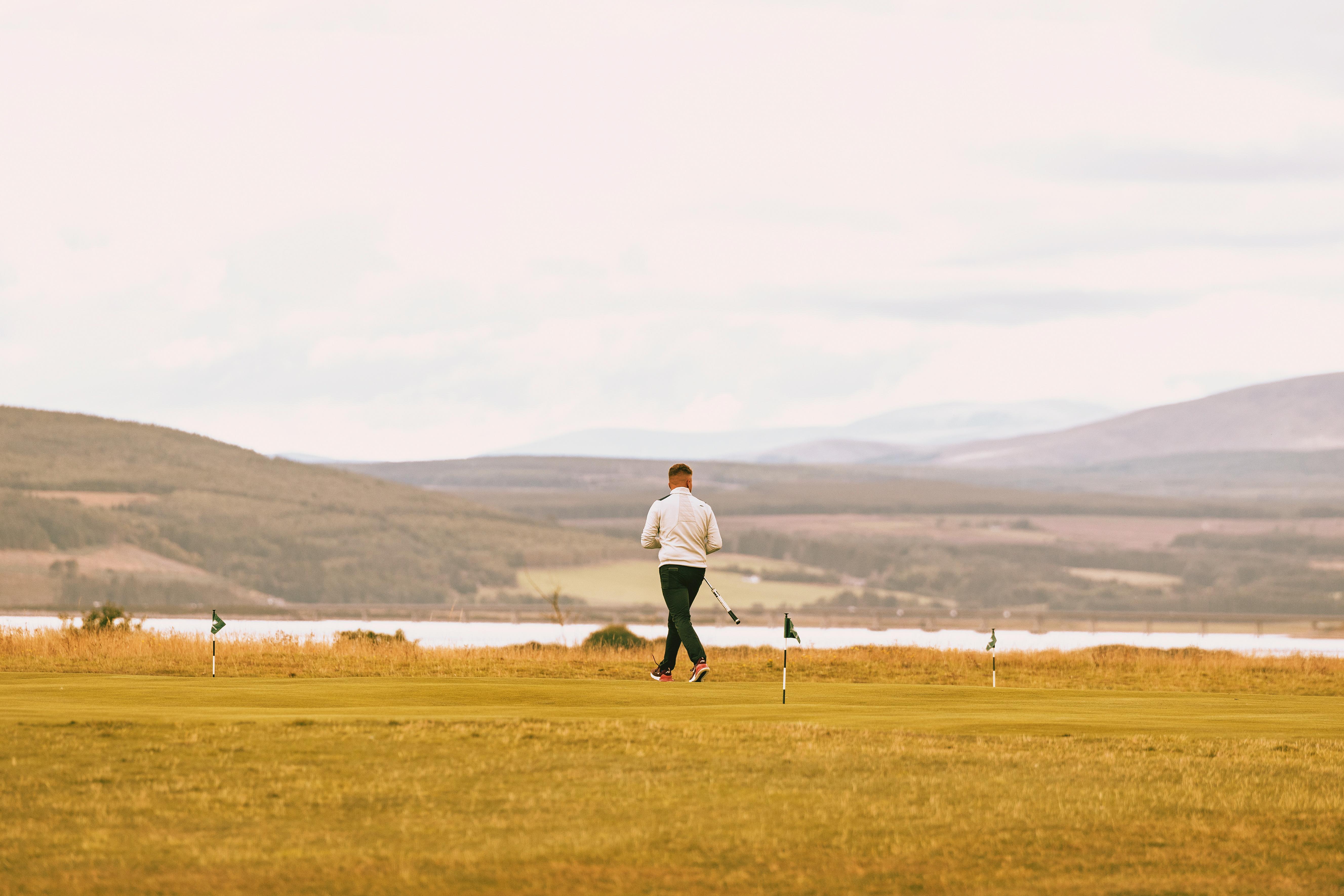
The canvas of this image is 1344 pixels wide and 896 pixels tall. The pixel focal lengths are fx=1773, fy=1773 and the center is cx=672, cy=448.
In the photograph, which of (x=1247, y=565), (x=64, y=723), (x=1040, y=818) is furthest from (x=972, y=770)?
(x=1247, y=565)

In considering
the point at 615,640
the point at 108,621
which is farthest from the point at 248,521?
the point at 108,621

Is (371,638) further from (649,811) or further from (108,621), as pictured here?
(649,811)

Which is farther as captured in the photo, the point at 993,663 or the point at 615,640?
the point at 615,640

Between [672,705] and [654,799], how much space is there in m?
5.48

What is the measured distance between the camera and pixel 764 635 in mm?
83812

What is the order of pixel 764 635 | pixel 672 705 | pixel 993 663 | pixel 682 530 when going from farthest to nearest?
pixel 764 635 → pixel 993 663 → pixel 682 530 → pixel 672 705

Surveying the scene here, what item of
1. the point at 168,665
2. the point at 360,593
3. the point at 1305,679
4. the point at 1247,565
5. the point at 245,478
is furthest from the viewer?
the point at 1247,565

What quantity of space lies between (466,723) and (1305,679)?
1941 cm

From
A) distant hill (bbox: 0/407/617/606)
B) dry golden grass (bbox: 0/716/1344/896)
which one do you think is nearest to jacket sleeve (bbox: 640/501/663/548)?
dry golden grass (bbox: 0/716/1344/896)

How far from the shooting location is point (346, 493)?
531 feet

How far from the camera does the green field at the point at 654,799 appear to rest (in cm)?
902

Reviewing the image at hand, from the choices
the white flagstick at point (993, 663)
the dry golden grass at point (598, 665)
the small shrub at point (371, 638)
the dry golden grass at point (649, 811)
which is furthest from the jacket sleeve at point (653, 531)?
the small shrub at point (371, 638)

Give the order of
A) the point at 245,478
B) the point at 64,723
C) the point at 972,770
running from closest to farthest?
the point at 972,770
the point at 64,723
the point at 245,478

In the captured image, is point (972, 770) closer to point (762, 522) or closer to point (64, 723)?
point (64, 723)
